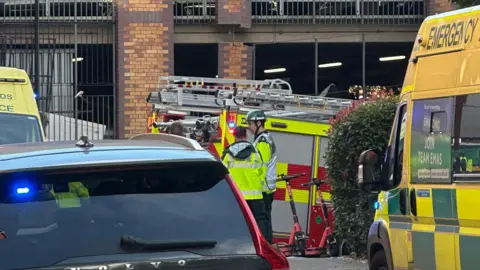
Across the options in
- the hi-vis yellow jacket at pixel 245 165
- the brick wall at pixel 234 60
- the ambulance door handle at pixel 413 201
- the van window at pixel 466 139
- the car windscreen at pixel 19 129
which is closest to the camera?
the van window at pixel 466 139

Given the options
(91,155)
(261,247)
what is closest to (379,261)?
(261,247)

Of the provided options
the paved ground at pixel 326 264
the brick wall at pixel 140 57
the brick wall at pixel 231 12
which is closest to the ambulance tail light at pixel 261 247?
the paved ground at pixel 326 264

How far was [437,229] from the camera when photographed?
6125 mm

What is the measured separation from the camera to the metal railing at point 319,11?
1709cm

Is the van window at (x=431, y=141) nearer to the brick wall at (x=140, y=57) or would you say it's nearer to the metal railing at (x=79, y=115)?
the brick wall at (x=140, y=57)

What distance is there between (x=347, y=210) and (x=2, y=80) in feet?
15.9

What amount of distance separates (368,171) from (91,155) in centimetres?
352

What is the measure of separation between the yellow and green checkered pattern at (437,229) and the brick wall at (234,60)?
33.4 feet

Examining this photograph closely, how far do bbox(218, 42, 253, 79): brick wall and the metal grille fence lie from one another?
2.13m

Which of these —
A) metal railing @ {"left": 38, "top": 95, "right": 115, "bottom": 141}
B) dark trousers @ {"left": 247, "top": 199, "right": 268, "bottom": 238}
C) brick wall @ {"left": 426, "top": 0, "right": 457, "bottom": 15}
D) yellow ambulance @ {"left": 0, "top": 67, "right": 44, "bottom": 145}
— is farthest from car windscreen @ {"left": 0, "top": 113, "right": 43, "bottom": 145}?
brick wall @ {"left": 426, "top": 0, "right": 457, "bottom": 15}

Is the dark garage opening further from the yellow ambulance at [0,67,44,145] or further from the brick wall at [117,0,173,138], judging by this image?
the yellow ambulance at [0,67,44,145]

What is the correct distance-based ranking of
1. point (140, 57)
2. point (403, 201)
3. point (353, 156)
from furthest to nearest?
point (140, 57) < point (353, 156) < point (403, 201)

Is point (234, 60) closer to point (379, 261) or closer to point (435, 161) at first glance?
point (379, 261)

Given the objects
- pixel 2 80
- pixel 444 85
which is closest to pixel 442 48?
pixel 444 85
